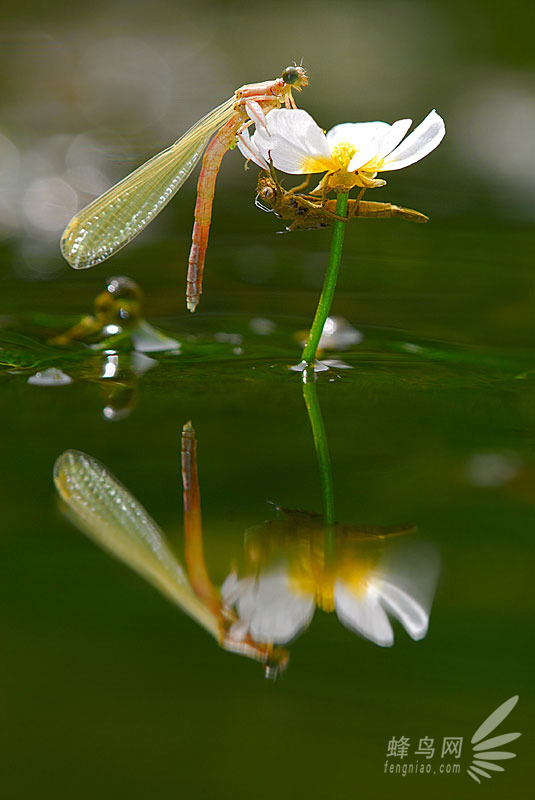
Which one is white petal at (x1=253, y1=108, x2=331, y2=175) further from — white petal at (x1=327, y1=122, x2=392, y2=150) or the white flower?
the white flower

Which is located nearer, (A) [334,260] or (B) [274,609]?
(B) [274,609]

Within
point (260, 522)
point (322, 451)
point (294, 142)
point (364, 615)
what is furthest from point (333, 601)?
point (294, 142)

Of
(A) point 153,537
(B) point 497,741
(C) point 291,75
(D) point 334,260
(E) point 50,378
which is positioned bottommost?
(B) point 497,741

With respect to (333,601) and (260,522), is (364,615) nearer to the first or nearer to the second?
(333,601)

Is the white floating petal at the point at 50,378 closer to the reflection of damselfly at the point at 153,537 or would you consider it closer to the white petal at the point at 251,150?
the reflection of damselfly at the point at 153,537

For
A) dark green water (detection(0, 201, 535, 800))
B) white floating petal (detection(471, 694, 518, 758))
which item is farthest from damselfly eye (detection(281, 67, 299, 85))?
white floating petal (detection(471, 694, 518, 758))

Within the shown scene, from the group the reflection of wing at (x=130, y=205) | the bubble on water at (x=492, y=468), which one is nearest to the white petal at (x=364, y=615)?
the bubble on water at (x=492, y=468)

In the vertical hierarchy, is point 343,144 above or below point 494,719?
above
